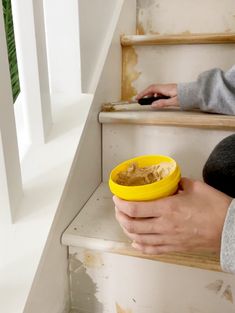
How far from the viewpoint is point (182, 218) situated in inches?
17.7

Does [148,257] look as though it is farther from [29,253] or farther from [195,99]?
[195,99]

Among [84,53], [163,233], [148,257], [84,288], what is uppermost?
[84,53]

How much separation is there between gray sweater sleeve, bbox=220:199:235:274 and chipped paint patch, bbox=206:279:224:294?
0.69 feet

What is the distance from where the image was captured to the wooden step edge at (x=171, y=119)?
0.75 metres

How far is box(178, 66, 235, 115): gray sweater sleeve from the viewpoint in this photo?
0.76m

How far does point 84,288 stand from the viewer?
717mm

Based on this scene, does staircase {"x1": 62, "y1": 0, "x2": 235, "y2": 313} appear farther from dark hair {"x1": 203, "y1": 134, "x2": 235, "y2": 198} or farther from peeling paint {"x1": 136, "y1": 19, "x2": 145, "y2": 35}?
dark hair {"x1": 203, "y1": 134, "x2": 235, "y2": 198}

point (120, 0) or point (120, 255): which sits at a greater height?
point (120, 0)

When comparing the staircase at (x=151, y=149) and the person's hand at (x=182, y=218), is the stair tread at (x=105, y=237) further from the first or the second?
the person's hand at (x=182, y=218)

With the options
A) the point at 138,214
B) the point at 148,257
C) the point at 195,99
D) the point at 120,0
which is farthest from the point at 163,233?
the point at 120,0

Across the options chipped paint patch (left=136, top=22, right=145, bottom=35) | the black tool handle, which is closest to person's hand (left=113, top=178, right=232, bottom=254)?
the black tool handle

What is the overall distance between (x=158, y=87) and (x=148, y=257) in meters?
0.47

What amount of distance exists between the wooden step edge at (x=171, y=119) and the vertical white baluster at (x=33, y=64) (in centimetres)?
18

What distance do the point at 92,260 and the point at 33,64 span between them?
417 millimetres
